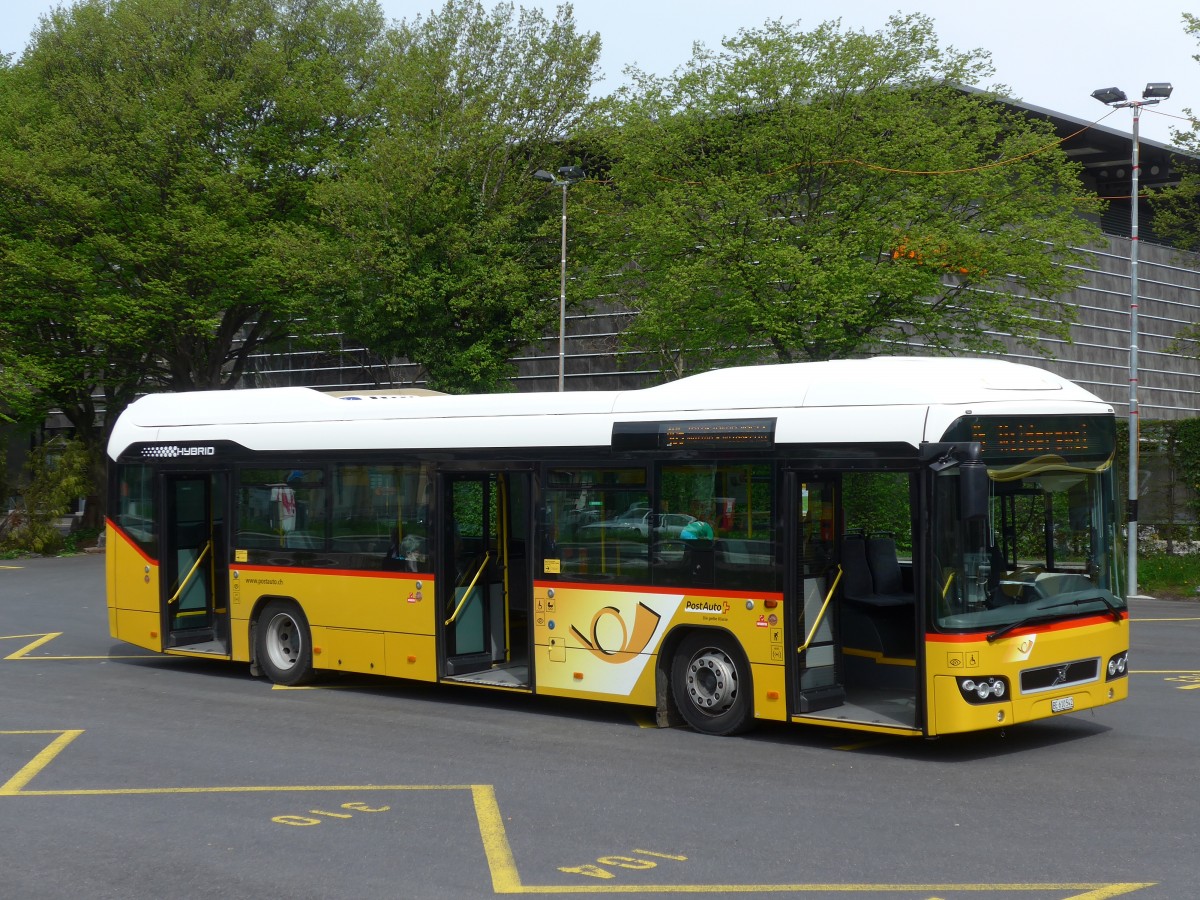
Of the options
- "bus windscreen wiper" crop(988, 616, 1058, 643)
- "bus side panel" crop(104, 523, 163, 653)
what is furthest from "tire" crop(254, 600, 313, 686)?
"bus windscreen wiper" crop(988, 616, 1058, 643)

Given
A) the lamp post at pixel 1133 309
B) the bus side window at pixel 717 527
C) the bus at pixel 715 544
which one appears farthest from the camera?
the lamp post at pixel 1133 309

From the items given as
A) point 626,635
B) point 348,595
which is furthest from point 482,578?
point 626,635

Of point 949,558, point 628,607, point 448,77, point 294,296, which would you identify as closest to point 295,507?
point 628,607

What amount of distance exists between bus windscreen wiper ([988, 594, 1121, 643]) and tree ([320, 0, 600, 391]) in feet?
86.7

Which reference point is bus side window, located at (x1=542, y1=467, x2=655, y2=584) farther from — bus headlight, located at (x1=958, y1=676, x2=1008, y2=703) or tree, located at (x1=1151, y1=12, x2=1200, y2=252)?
tree, located at (x1=1151, y1=12, x2=1200, y2=252)

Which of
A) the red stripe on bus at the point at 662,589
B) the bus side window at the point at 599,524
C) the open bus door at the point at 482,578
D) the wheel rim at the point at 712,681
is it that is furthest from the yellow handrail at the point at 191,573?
the wheel rim at the point at 712,681

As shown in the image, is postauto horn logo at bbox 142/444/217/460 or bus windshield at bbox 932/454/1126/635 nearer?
bus windshield at bbox 932/454/1126/635

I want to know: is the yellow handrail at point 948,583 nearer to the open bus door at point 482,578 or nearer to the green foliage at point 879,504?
the green foliage at point 879,504

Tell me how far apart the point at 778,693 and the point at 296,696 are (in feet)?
18.0

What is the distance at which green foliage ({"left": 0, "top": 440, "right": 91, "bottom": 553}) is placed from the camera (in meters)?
39.5

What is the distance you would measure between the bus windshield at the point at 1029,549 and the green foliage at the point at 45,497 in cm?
3400

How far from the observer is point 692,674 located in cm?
1158

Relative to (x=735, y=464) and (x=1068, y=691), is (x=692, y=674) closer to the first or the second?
(x=735, y=464)

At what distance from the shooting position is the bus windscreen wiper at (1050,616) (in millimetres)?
10086
